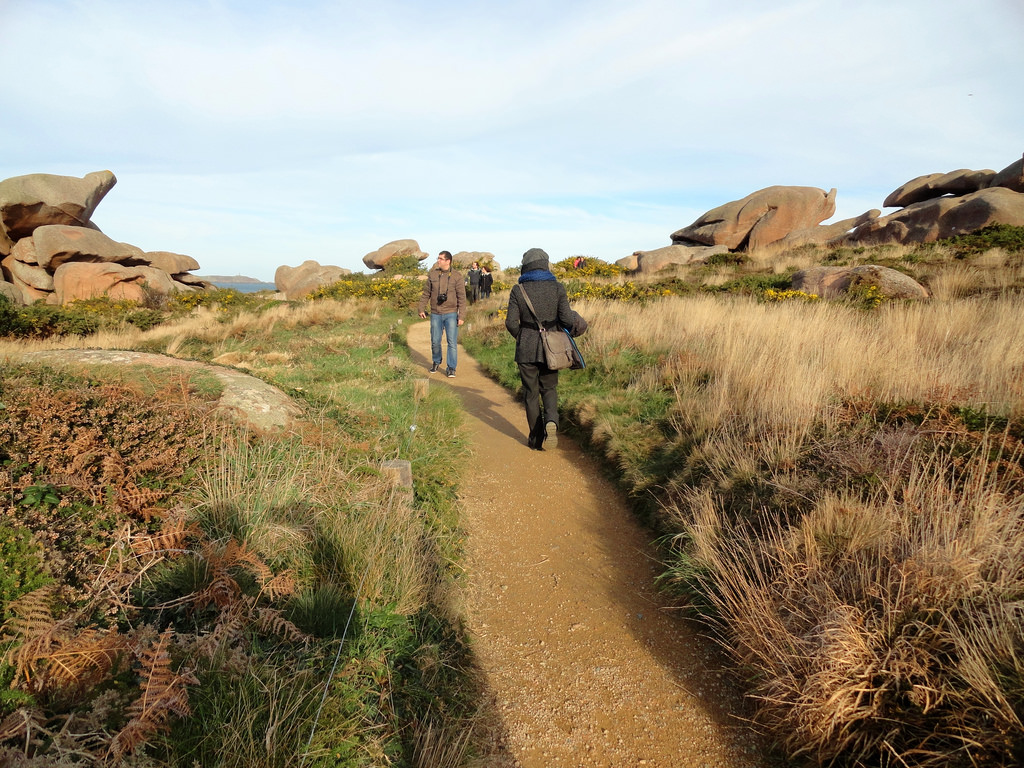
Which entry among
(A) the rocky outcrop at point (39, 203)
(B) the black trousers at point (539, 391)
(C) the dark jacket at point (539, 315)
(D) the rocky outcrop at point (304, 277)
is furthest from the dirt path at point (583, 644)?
(A) the rocky outcrop at point (39, 203)

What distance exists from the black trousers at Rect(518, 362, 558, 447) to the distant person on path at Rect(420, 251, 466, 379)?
3.14 meters

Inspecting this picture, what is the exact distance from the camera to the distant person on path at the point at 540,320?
593 centimetres

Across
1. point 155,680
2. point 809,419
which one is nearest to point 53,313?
point 155,680

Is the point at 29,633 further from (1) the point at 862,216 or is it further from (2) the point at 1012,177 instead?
(1) the point at 862,216

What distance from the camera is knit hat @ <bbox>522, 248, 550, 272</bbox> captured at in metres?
6.01

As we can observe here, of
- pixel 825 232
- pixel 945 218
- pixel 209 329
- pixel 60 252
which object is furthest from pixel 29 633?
pixel 825 232

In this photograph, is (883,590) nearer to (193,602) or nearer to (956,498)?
(956,498)

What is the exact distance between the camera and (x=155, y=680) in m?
1.82

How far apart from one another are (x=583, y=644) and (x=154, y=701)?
229 centimetres

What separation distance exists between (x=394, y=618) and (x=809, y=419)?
11.8 ft

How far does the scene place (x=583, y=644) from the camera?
10.7 ft

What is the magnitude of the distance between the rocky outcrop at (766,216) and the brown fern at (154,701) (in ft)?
111

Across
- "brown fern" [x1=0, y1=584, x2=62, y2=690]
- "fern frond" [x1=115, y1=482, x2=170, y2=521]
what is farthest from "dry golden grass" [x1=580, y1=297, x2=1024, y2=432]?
"brown fern" [x1=0, y1=584, x2=62, y2=690]

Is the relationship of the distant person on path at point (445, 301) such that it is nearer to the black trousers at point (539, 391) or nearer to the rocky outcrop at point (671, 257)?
the black trousers at point (539, 391)
